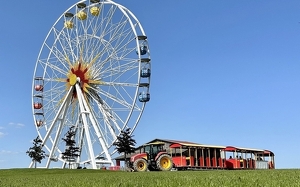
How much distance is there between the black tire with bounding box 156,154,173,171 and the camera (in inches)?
967

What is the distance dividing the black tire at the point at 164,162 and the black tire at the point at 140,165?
779 mm

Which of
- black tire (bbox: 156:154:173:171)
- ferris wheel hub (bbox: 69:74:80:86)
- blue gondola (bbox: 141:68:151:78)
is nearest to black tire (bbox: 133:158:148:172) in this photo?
black tire (bbox: 156:154:173:171)

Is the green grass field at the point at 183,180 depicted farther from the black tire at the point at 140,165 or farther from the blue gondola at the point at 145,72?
the blue gondola at the point at 145,72

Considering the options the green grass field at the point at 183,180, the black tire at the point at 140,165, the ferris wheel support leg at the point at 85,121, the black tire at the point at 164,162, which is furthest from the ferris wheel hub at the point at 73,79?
the green grass field at the point at 183,180

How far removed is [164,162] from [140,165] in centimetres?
154

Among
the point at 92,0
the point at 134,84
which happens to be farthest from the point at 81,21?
the point at 134,84

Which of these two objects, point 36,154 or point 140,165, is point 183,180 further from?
point 36,154

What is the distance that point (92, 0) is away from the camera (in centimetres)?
3784

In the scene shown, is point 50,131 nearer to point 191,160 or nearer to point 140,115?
point 140,115

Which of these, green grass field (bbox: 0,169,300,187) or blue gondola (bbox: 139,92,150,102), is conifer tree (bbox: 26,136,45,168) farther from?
green grass field (bbox: 0,169,300,187)

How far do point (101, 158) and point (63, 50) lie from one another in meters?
11.2

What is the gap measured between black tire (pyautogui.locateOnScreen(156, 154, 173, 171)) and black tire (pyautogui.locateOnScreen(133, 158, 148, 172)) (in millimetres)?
779

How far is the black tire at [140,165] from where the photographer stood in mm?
24141

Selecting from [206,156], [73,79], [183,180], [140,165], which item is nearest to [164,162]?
[140,165]
